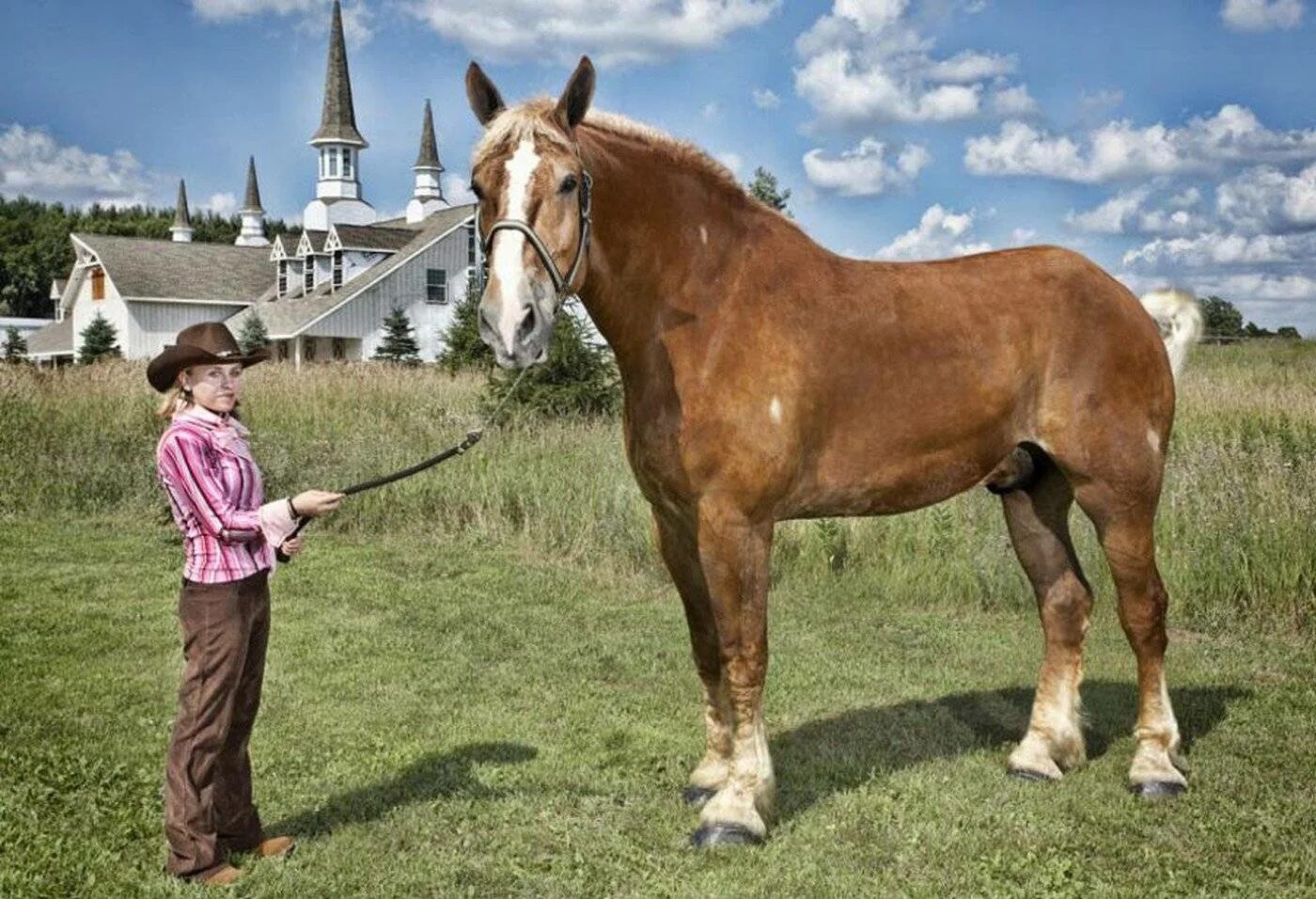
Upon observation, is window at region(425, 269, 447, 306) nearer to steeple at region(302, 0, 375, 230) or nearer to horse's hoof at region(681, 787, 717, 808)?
steeple at region(302, 0, 375, 230)

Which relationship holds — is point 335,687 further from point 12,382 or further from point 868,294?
point 12,382

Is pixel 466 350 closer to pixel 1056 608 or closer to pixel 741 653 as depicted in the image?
pixel 1056 608

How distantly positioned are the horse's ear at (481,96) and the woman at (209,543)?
106 cm

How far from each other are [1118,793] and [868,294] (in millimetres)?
2248

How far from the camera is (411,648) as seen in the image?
6922 millimetres

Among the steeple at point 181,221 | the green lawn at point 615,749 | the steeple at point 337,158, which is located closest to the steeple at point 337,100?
the steeple at point 337,158

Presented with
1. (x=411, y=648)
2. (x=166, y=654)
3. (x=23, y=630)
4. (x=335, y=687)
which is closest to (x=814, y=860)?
(x=335, y=687)

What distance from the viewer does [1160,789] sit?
14.3ft

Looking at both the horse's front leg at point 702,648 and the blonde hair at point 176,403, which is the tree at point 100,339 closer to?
the blonde hair at point 176,403

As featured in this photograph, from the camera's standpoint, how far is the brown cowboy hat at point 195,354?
11.0 feet

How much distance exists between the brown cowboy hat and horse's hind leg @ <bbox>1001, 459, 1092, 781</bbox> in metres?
3.19

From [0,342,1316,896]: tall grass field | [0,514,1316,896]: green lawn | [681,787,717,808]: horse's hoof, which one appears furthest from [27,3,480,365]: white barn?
[681,787,717,808]: horse's hoof

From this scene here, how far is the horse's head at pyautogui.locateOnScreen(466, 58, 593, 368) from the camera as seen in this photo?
3.04 meters

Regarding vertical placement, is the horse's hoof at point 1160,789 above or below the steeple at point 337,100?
below
